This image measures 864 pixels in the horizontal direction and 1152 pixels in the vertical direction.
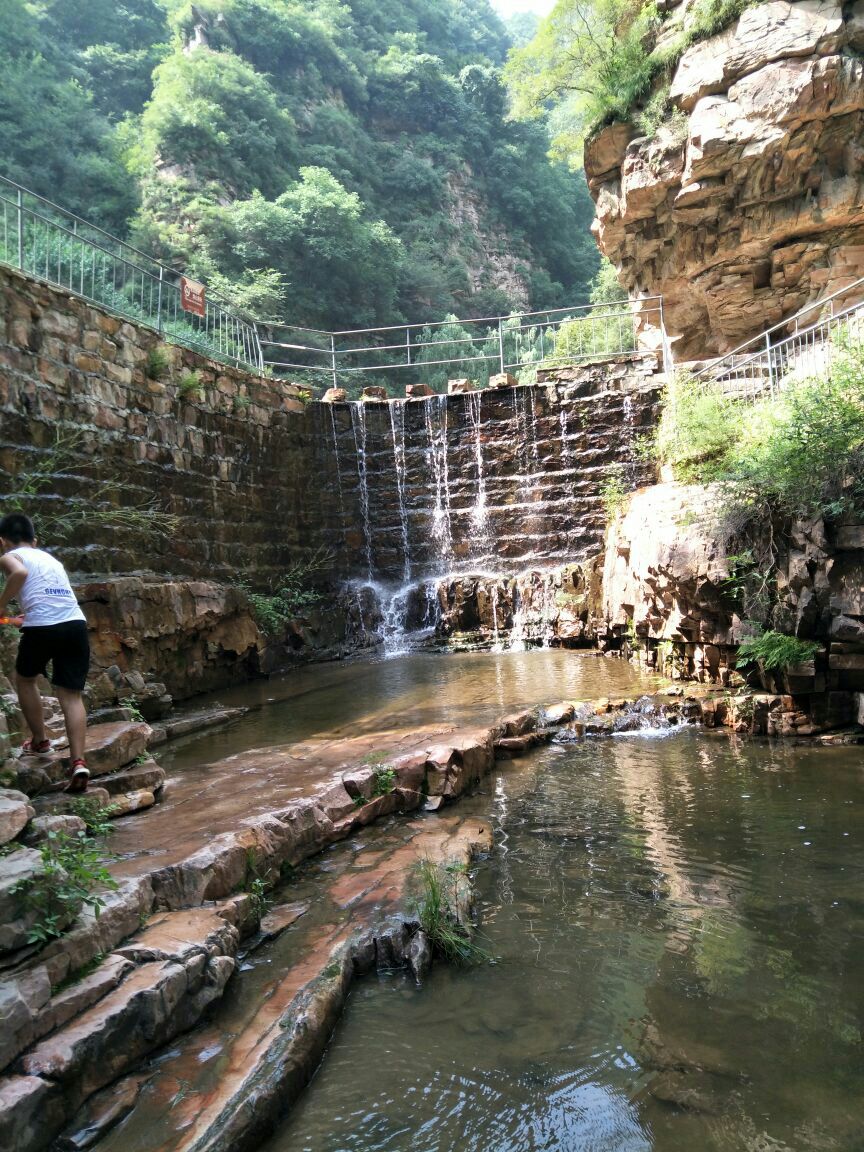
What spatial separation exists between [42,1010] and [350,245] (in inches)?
1163

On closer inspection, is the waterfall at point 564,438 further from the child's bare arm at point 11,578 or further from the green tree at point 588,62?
the child's bare arm at point 11,578

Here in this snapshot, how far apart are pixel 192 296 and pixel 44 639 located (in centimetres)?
911

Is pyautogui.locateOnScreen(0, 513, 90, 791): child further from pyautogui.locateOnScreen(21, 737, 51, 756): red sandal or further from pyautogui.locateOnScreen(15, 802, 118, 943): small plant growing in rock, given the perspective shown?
pyautogui.locateOnScreen(15, 802, 118, 943): small plant growing in rock

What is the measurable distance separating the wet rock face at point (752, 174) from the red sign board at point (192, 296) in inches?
324

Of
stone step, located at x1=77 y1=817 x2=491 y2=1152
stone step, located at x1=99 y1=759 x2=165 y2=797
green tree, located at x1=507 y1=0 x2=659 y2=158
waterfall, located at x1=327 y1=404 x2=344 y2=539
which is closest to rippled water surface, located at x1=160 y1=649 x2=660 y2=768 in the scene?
stone step, located at x1=99 y1=759 x2=165 y2=797

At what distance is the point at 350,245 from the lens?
28312mm

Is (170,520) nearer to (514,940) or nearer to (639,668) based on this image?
(639,668)

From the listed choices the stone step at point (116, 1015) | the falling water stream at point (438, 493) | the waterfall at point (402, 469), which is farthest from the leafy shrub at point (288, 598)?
the stone step at point (116, 1015)

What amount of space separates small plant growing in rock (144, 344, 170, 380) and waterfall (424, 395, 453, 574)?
223 inches

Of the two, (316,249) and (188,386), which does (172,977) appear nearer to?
(188,386)

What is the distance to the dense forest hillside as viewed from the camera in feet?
85.8

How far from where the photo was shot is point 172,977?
2.54 metres

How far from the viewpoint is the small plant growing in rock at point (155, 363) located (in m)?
9.96

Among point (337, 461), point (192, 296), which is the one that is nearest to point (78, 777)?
point (192, 296)
